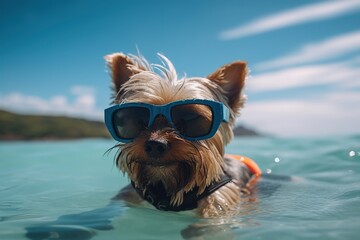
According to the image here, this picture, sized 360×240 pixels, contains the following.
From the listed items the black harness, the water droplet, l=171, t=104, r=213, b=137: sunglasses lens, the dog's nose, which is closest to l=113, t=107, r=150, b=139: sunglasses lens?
l=171, t=104, r=213, b=137: sunglasses lens

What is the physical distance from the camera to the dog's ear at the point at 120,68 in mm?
6426

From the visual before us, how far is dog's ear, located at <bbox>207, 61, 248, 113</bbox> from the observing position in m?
6.46

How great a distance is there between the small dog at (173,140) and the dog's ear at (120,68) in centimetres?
2

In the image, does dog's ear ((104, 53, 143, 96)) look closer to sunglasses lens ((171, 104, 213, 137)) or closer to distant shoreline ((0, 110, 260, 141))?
sunglasses lens ((171, 104, 213, 137))

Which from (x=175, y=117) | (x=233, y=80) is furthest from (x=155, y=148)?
(x=233, y=80)

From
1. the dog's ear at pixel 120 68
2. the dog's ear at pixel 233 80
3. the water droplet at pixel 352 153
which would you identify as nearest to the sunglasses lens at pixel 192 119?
the dog's ear at pixel 233 80

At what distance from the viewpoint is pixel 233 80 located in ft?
21.6

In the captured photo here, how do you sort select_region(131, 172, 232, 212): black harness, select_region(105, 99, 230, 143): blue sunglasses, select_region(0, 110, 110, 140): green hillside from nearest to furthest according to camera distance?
select_region(105, 99, 230, 143): blue sunglasses → select_region(131, 172, 232, 212): black harness → select_region(0, 110, 110, 140): green hillside

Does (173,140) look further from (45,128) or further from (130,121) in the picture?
(45,128)

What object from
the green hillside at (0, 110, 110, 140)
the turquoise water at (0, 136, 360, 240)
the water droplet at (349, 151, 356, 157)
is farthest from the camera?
the green hillside at (0, 110, 110, 140)

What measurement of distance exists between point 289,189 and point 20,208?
4548 millimetres

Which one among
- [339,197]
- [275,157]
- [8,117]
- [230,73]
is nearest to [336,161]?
[275,157]

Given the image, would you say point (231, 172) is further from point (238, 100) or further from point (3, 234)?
point (3, 234)

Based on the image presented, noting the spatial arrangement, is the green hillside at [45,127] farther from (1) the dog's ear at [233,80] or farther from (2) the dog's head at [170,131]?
(2) the dog's head at [170,131]
